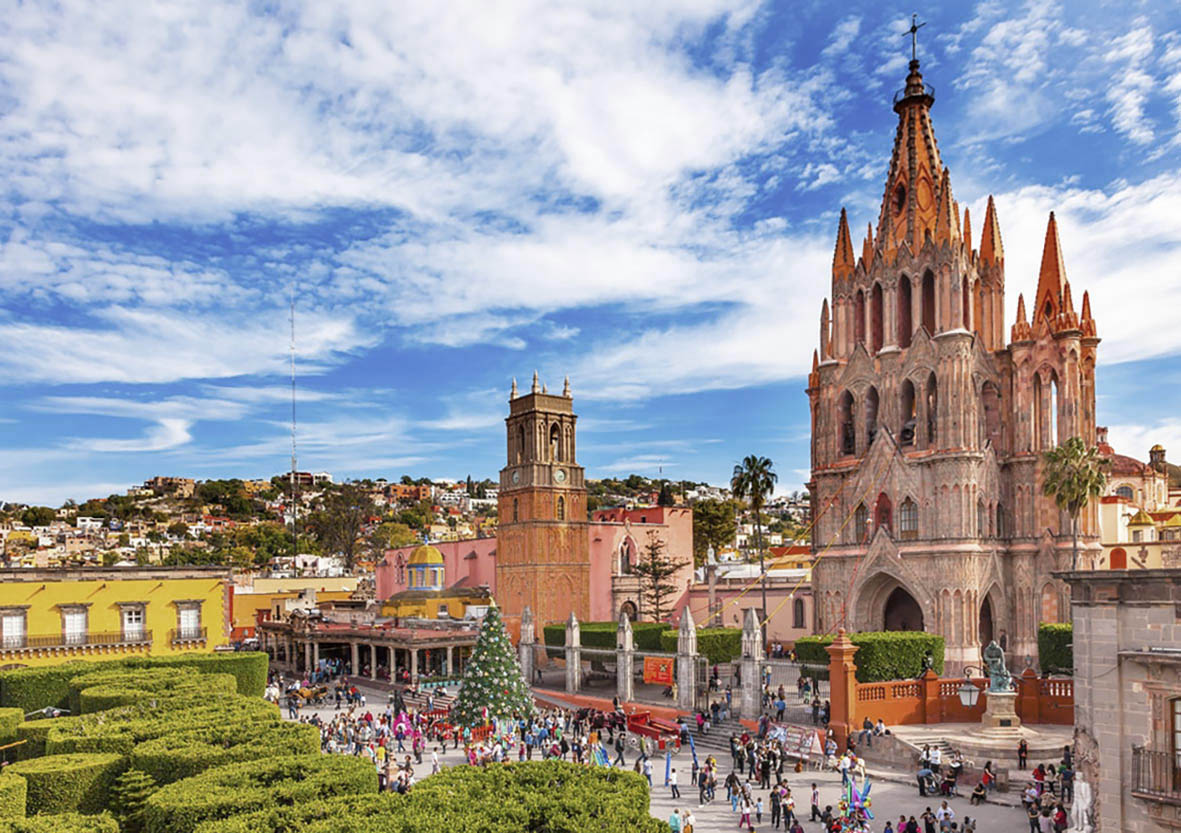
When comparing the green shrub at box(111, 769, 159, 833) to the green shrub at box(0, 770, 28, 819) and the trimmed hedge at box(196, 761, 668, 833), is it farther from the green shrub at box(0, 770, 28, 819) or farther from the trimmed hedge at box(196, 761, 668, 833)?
the trimmed hedge at box(196, 761, 668, 833)

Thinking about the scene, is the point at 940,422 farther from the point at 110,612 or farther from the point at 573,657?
the point at 110,612

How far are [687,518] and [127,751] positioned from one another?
178 ft

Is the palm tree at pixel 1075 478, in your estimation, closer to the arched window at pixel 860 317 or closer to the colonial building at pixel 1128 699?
the arched window at pixel 860 317

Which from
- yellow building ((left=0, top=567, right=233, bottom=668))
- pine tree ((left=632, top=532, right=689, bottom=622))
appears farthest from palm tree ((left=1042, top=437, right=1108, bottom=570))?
yellow building ((left=0, top=567, right=233, bottom=668))

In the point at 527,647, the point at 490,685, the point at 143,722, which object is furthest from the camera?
the point at 527,647

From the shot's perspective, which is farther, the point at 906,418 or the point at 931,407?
the point at 906,418

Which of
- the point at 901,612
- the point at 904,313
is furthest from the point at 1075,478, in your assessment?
the point at 904,313

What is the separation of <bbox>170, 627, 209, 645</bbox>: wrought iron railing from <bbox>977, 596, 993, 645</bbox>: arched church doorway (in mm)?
37985

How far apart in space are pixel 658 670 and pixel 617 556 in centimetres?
2699

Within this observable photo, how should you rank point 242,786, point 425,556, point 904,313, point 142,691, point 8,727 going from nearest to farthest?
point 242,786 → point 8,727 → point 142,691 → point 904,313 → point 425,556

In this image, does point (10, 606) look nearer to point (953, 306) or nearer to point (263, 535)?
point (953, 306)

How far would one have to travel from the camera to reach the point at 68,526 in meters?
198

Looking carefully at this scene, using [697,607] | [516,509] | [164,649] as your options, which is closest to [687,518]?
[697,607]

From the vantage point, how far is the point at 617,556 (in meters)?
70.5
